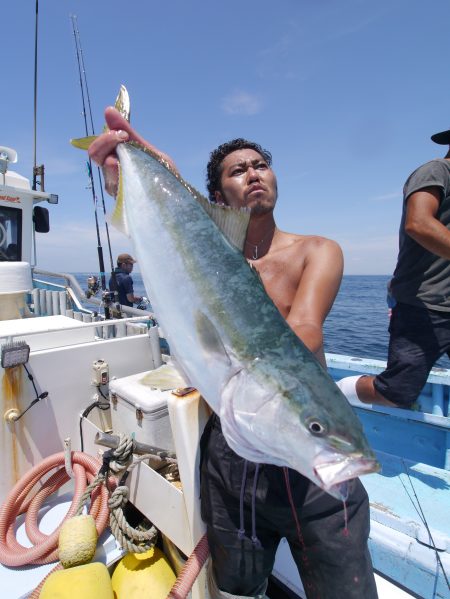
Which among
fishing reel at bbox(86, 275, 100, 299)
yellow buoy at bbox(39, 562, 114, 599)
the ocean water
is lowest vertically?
the ocean water

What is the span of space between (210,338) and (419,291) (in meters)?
2.36

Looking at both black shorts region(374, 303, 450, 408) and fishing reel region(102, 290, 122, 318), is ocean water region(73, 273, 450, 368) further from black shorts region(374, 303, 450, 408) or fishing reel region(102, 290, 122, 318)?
fishing reel region(102, 290, 122, 318)

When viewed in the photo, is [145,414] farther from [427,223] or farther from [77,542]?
[427,223]

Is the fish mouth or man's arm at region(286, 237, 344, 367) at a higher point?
man's arm at region(286, 237, 344, 367)

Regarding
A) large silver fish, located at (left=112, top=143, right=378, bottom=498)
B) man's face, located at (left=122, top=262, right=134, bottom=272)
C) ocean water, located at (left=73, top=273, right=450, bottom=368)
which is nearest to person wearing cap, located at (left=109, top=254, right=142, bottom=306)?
man's face, located at (left=122, top=262, right=134, bottom=272)

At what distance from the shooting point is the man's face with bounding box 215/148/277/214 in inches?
80.8

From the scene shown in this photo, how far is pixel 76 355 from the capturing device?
317 centimetres

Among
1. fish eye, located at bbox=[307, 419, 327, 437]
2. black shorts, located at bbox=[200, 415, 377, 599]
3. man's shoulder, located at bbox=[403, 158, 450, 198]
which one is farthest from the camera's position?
man's shoulder, located at bbox=[403, 158, 450, 198]

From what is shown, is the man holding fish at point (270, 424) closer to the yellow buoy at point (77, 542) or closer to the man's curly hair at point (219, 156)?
the man's curly hair at point (219, 156)

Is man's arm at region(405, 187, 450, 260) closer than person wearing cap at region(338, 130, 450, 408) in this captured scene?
Yes

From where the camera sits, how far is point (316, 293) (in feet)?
5.58

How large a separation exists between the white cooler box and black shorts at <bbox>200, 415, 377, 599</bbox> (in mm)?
956

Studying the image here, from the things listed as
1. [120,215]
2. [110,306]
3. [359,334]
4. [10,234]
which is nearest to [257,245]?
[120,215]

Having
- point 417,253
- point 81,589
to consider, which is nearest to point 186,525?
point 81,589
